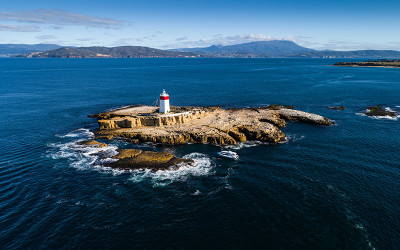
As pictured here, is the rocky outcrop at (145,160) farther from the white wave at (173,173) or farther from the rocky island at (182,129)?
the white wave at (173,173)

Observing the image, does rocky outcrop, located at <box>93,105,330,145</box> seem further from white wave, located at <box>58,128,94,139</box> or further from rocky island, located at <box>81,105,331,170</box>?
white wave, located at <box>58,128,94,139</box>

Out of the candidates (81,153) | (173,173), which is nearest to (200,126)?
(173,173)

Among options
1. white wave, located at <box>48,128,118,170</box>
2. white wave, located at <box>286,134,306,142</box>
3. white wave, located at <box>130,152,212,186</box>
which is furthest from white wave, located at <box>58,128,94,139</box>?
white wave, located at <box>286,134,306,142</box>

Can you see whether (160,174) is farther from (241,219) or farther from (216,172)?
(241,219)

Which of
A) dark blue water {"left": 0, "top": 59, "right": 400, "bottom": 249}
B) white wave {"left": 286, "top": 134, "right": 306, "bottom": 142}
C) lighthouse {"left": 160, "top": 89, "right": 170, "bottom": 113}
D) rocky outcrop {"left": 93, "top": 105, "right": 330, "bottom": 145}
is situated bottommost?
dark blue water {"left": 0, "top": 59, "right": 400, "bottom": 249}

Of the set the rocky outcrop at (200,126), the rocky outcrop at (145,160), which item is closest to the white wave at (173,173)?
the rocky outcrop at (145,160)
